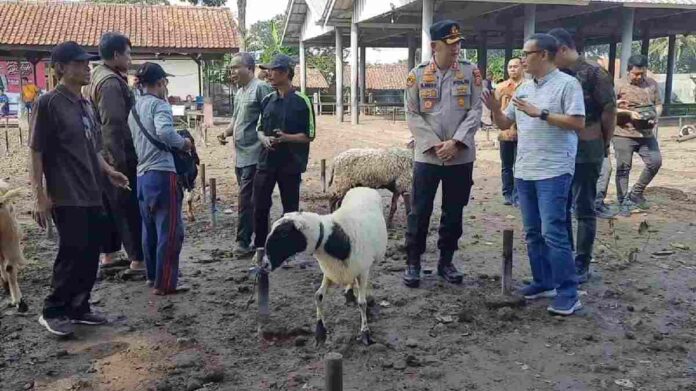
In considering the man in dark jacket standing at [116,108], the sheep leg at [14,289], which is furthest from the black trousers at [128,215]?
the sheep leg at [14,289]

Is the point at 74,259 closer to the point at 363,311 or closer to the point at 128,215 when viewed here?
the point at 128,215

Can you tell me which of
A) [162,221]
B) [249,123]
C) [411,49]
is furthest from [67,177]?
[411,49]

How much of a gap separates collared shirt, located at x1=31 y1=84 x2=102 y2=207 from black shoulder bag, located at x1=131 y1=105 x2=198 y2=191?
58cm

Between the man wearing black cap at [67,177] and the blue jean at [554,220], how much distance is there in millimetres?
3093

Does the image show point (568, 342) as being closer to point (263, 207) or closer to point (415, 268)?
point (415, 268)

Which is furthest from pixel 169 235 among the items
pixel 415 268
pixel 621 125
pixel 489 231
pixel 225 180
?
pixel 225 180

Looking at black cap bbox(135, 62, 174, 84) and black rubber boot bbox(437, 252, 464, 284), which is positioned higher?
black cap bbox(135, 62, 174, 84)

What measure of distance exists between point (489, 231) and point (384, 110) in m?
27.6

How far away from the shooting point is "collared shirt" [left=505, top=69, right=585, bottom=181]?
173 inches

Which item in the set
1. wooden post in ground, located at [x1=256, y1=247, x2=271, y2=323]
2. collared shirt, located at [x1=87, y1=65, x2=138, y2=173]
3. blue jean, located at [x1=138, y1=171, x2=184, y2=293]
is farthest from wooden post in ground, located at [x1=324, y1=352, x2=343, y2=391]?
collared shirt, located at [x1=87, y1=65, x2=138, y2=173]

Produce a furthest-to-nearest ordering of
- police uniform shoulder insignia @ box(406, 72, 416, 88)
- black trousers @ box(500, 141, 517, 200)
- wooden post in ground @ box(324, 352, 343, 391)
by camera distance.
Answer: black trousers @ box(500, 141, 517, 200)
police uniform shoulder insignia @ box(406, 72, 416, 88)
wooden post in ground @ box(324, 352, 343, 391)

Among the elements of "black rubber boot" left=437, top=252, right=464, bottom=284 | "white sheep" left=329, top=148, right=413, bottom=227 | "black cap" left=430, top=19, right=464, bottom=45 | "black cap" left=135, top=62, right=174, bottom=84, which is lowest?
"black rubber boot" left=437, top=252, right=464, bottom=284

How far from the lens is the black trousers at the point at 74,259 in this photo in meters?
4.21

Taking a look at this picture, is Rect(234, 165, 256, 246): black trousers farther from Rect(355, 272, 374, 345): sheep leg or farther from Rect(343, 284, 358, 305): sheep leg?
Rect(355, 272, 374, 345): sheep leg
